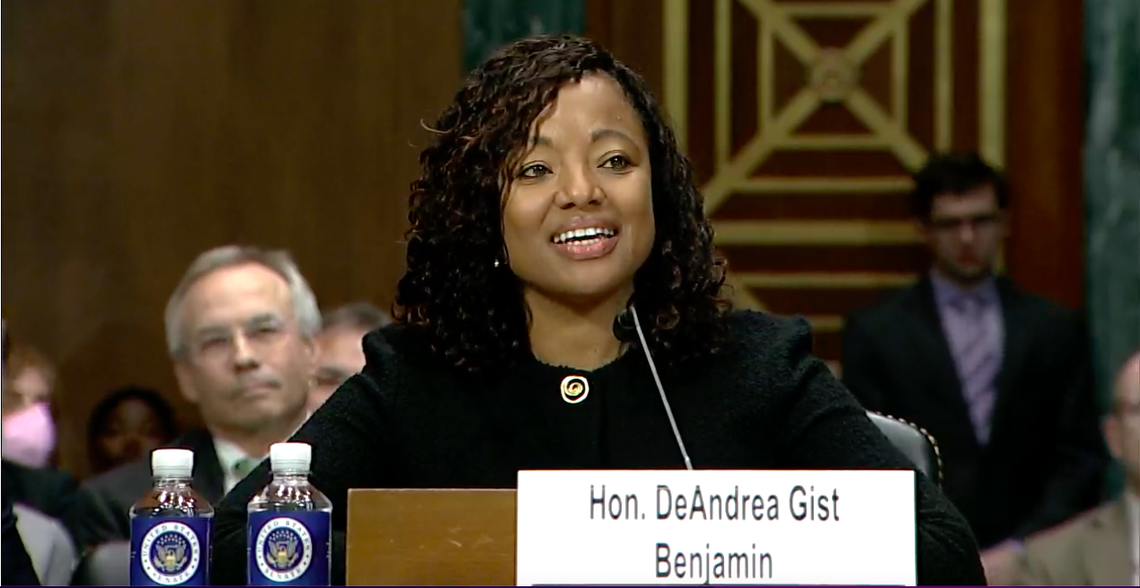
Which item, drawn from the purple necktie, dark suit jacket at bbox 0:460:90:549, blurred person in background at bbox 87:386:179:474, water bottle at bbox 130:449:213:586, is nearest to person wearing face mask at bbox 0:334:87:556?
dark suit jacket at bbox 0:460:90:549

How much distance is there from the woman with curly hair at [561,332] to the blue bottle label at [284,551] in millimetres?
364

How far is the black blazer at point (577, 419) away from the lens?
2.23 meters

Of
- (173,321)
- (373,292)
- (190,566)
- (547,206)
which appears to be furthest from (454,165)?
(373,292)

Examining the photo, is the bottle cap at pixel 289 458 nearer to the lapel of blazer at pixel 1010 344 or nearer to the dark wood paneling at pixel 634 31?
the lapel of blazer at pixel 1010 344

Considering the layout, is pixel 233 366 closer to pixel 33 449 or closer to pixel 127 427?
pixel 33 449

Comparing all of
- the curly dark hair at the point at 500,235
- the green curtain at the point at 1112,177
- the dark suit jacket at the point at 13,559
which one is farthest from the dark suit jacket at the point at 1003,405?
the dark suit jacket at the point at 13,559

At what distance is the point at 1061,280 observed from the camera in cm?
564

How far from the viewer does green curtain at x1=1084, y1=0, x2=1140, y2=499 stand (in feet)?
17.8

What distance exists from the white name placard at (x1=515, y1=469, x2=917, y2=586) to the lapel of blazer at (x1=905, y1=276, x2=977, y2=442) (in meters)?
3.10

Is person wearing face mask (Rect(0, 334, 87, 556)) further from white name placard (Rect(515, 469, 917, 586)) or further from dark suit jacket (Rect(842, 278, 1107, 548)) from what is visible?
white name placard (Rect(515, 469, 917, 586))

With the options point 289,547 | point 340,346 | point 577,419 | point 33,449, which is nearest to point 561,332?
point 577,419

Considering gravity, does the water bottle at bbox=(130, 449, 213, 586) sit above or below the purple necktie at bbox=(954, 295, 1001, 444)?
below

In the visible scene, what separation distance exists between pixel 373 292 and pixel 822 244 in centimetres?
142

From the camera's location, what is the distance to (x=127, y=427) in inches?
210
